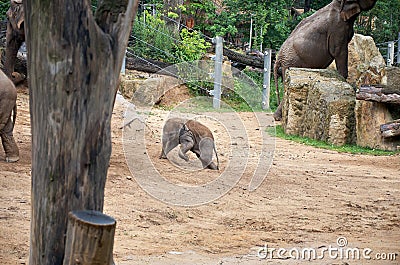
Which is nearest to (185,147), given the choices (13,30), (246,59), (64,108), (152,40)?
(13,30)

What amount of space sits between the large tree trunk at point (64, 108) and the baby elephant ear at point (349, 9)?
9.83 m

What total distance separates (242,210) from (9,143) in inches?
111

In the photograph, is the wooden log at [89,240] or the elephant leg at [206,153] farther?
the elephant leg at [206,153]

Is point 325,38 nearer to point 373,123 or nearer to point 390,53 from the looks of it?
point 373,123

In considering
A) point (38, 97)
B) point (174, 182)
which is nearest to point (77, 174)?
point (38, 97)

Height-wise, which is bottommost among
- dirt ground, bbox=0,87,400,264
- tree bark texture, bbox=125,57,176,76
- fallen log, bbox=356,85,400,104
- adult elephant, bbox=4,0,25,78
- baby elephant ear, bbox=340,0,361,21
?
dirt ground, bbox=0,87,400,264

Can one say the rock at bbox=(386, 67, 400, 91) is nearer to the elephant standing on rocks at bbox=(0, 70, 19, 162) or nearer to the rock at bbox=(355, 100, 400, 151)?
the rock at bbox=(355, 100, 400, 151)

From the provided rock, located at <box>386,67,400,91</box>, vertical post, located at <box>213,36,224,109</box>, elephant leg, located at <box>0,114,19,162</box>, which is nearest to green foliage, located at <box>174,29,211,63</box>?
vertical post, located at <box>213,36,224,109</box>

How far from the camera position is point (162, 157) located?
29.8 feet

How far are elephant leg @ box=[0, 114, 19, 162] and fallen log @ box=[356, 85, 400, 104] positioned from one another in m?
5.47

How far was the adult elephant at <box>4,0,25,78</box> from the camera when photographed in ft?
29.5

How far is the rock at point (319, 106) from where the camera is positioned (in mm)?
11609

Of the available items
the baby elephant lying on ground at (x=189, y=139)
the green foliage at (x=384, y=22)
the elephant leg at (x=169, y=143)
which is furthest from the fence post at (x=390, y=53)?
the elephant leg at (x=169, y=143)

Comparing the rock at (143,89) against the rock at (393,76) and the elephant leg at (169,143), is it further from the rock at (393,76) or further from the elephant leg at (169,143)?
the elephant leg at (169,143)
